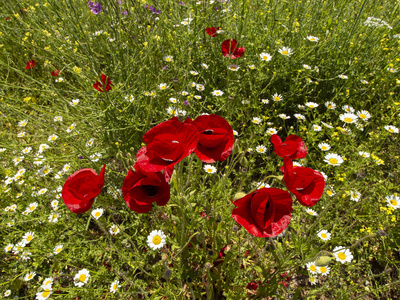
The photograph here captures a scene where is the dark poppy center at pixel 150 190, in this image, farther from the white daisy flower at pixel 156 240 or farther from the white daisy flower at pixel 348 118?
the white daisy flower at pixel 348 118

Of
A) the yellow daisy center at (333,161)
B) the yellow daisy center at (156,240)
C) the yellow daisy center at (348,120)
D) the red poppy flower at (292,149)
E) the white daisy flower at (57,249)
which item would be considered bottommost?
the white daisy flower at (57,249)

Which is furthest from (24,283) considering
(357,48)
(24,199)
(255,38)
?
(357,48)

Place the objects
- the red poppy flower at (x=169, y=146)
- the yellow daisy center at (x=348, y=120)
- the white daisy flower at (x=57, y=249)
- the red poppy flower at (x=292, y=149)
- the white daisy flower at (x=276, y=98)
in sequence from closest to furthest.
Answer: the red poppy flower at (x=169, y=146)
the red poppy flower at (x=292, y=149)
the white daisy flower at (x=57, y=249)
the yellow daisy center at (x=348, y=120)
the white daisy flower at (x=276, y=98)

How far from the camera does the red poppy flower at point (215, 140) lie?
37.8 inches

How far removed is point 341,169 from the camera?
225 centimetres

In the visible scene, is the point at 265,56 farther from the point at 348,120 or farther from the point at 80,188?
Answer: the point at 80,188

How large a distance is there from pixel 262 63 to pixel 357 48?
145 cm

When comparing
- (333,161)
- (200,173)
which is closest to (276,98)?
(333,161)

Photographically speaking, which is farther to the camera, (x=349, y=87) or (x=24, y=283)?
(x=349, y=87)

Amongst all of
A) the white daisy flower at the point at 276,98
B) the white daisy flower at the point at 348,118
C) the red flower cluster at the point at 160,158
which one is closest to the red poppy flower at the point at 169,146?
the red flower cluster at the point at 160,158

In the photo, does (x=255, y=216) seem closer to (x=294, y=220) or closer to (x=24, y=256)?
(x=294, y=220)

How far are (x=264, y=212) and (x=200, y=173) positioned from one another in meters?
1.27

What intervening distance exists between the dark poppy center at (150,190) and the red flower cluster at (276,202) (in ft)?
1.24

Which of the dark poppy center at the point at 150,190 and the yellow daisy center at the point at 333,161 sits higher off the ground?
the dark poppy center at the point at 150,190
